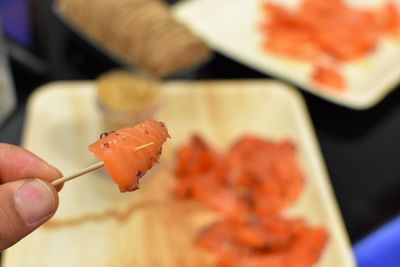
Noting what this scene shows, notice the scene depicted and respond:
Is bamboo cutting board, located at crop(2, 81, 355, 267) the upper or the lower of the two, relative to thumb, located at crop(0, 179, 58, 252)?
lower

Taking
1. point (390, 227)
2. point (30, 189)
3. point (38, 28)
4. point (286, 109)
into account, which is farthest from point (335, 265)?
point (38, 28)

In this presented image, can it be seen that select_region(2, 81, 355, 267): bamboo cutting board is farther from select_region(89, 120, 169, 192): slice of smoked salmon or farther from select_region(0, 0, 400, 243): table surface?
select_region(89, 120, 169, 192): slice of smoked salmon

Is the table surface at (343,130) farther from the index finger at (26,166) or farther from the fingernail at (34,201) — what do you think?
the fingernail at (34,201)

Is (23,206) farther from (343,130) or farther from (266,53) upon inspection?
(266,53)

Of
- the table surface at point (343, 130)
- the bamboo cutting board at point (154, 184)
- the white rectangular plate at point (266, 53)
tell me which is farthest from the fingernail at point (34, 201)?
the white rectangular plate at point (266, 53)

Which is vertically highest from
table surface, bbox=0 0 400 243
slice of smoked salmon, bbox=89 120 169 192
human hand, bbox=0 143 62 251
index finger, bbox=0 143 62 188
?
slice of smoked salmon, bbox=89 120 169 192

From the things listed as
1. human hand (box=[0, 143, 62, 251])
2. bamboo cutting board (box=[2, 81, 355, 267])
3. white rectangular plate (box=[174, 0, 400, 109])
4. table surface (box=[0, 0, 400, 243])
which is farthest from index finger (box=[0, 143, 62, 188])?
white rectangular plate (box=[174, 0, 400, 109])

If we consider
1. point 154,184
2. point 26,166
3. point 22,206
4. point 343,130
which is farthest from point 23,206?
point 343,130
